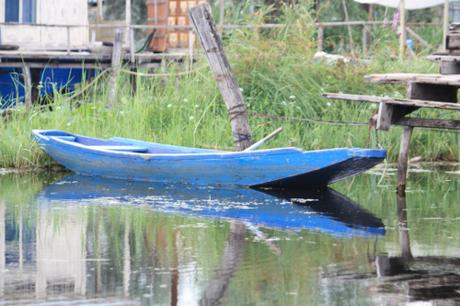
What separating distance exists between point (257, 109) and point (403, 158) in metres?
4.10

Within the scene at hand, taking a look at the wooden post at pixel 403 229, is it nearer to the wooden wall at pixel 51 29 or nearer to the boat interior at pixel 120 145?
the boat interior at pixel 120 145

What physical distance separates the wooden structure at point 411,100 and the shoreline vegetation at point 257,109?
2574mm

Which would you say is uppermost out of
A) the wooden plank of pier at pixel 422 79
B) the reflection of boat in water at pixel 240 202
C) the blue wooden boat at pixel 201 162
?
the wooden plank of pier at pixel 422 79

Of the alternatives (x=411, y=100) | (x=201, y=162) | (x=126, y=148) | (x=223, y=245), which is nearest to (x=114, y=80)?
(x=126, y=148)

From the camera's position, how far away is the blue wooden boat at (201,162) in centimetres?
1542

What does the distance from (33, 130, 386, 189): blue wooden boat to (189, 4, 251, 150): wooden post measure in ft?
1.52

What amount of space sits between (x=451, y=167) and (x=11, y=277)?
389 inches

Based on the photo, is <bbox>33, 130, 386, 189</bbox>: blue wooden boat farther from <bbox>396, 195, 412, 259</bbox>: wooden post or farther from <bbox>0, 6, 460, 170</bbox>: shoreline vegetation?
<bbox>0, 6, 460, 170</bbox>: shoreline vegetation


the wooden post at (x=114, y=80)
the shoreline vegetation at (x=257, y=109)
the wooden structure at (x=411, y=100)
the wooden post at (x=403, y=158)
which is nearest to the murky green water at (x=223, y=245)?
the wooden post at (x=403, y=158)

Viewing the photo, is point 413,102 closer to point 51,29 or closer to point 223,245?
point 223,245

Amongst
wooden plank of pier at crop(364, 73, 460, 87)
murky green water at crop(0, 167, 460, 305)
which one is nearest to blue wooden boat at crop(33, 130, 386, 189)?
murky green water at crop(0, 167, 460, 305)

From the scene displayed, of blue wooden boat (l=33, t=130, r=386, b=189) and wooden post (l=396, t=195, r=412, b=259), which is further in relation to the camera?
blue wooden boat (l=33, t=130, r=386, b=189)

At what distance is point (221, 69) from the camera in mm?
16438

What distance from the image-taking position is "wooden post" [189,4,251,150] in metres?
16.3
